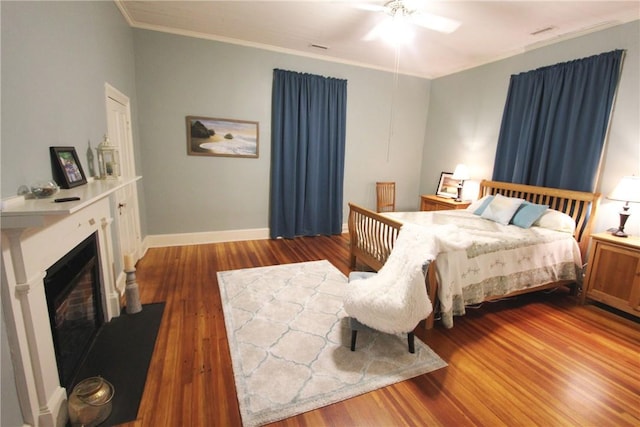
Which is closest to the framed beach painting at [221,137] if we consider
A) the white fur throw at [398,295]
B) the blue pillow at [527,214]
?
the white fur throw at [398,295]

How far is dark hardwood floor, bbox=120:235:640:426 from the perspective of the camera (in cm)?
173

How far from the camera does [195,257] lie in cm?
401

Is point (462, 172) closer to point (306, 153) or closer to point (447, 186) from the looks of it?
point (447, 186)

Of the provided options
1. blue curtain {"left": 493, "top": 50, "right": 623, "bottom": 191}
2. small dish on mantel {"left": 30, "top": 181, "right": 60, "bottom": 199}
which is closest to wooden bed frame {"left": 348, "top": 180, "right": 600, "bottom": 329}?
blue curtain {"left": 493, "top": 50, "right": 623, "bottom": 191}

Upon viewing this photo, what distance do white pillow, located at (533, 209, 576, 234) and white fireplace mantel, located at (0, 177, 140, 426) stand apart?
13.4ft

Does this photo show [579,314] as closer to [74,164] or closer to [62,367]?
Answer: [62,367]

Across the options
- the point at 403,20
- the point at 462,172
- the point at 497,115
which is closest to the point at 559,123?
the point at 497,115

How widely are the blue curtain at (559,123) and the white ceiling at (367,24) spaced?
446mm

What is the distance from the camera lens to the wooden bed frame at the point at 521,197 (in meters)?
3.08

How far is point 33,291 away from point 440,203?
4.69 m

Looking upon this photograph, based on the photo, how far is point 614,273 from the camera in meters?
2.87

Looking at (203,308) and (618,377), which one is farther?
(203,308)

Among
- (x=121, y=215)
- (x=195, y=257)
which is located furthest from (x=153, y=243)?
(x=121, y=215)

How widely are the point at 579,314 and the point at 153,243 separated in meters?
5.13
